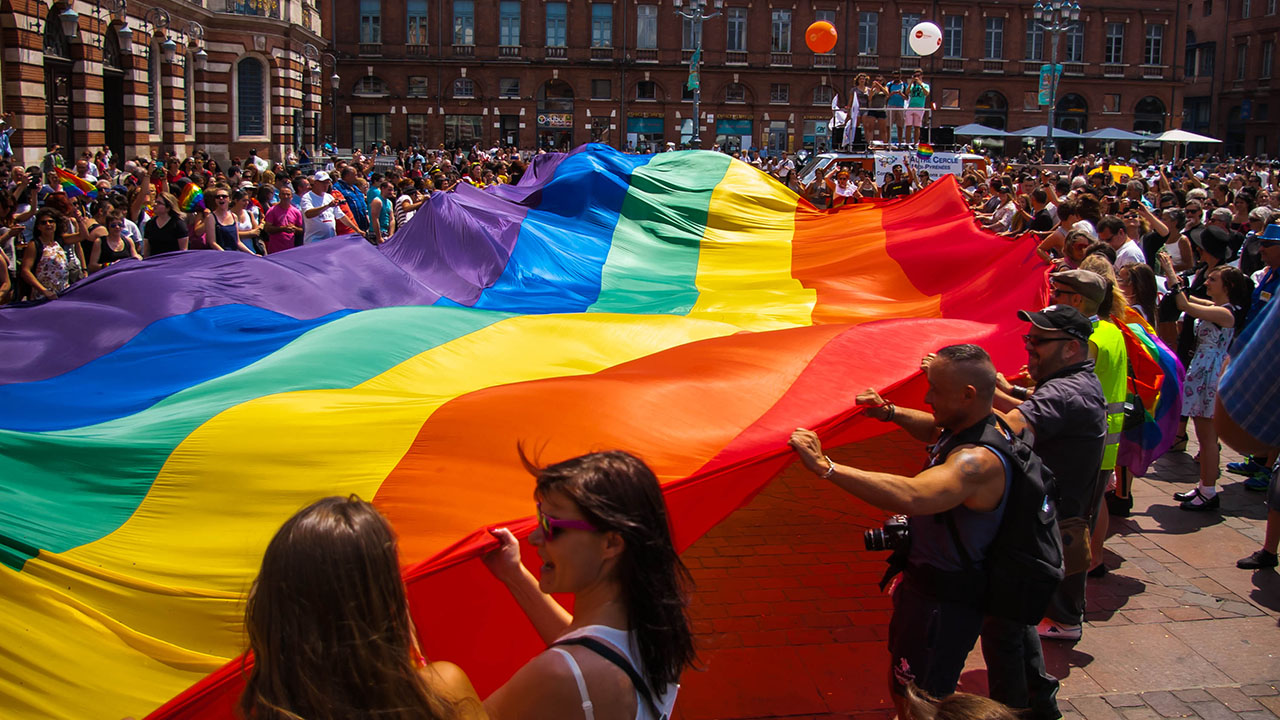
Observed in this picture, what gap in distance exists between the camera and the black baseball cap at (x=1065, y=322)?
4.15 m

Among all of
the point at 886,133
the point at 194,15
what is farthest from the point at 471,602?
the point at 194,15

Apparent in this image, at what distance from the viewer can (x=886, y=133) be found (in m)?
24.9

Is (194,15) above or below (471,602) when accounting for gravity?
above

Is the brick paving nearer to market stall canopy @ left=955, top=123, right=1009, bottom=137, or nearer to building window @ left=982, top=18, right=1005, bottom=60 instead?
market stall canopy @ left=955, top=123, right=1009, bottom=137

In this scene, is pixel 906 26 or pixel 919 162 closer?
pixel 919 162

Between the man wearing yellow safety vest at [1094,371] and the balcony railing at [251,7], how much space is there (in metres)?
33.6

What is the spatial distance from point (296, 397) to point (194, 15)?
31688mm

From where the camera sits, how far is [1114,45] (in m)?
57.8

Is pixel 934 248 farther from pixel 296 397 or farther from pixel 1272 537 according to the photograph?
pixel 296 397

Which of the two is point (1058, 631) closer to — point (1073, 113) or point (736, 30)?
point (736, 30)

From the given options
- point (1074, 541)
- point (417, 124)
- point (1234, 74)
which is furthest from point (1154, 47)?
point (1074, 541)

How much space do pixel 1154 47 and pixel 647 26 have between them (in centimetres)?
2859

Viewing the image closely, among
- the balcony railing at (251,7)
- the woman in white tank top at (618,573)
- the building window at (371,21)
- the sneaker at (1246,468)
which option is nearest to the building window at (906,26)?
the building window at (371,21)

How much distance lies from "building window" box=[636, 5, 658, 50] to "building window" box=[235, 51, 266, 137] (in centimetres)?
2382
